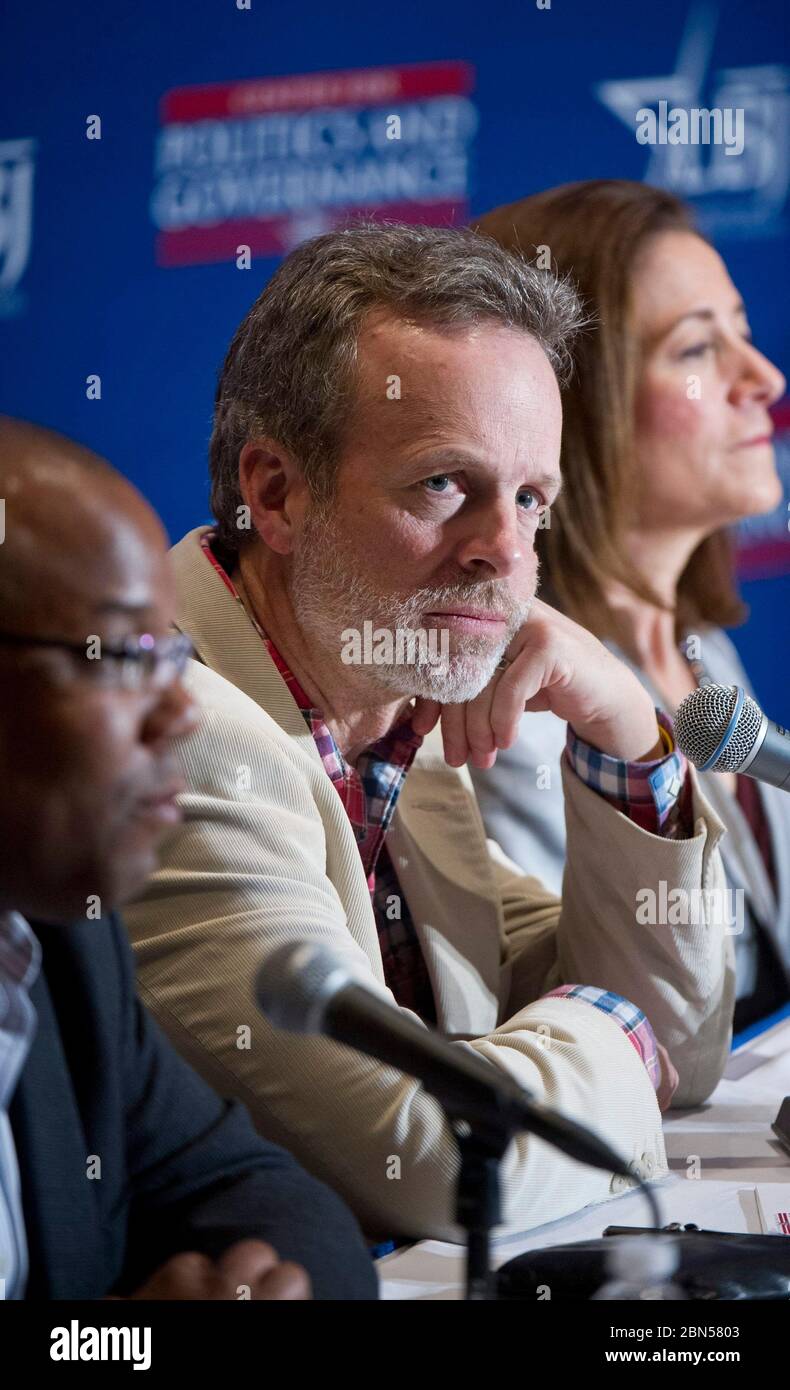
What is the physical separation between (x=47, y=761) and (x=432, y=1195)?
59 centimetres

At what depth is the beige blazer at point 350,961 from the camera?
120 cm

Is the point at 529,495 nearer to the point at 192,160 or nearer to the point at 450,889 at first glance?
the point at 450,889

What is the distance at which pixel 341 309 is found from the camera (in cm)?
153

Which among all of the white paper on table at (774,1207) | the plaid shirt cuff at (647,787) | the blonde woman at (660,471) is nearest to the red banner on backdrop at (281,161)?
the blonde woman at (660,471)

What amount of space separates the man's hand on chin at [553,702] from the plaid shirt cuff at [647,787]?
18 mm

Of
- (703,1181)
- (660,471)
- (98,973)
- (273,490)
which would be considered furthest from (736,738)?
(660,471)

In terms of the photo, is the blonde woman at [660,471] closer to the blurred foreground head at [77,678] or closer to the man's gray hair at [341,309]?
the man's gray hair at [341,309]

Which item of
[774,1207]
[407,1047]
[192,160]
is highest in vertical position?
[192,160]

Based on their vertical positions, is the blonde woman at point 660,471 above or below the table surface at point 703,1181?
above

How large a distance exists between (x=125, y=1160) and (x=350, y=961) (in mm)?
207

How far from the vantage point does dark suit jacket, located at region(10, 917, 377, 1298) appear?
931 mm

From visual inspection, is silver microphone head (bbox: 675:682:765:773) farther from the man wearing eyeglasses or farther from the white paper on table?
the man wearing eyeglasses

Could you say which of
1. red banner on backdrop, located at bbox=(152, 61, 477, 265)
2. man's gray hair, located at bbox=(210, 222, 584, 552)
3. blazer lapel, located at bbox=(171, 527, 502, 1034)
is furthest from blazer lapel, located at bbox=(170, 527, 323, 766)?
red banner on backdrop, located at bbox=(152, 61, 477, 265)
